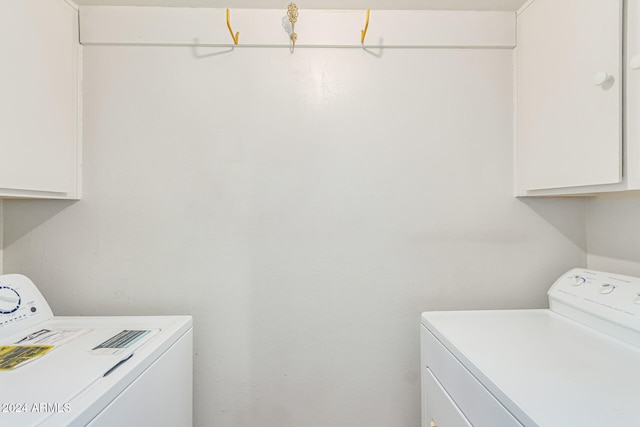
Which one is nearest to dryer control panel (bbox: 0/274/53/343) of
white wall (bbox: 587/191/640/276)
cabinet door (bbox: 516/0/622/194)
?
cabinet door (bbox: 516/0/622/194)

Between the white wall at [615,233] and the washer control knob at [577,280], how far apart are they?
17 cm

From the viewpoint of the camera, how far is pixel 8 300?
0.97 m

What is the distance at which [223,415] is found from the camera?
119cm

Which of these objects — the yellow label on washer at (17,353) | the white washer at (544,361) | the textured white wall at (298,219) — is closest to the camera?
the white washer at (544,361)

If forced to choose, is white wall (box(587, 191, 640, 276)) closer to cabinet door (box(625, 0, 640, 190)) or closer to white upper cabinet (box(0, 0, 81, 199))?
cabinet door (box(625, 0, 640, 190))

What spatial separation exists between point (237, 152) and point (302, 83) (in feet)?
1.37

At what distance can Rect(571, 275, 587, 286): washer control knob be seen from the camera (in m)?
1.07

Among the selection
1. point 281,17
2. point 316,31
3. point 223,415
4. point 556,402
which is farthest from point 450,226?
point 223,415

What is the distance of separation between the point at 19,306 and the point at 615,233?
2295 mm

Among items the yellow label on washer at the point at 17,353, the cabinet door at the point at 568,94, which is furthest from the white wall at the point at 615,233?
the yellow label on washer at the point at 17,353

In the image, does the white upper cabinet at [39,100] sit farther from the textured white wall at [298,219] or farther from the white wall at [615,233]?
the white wall at [615,233]

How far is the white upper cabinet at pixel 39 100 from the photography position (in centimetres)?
90

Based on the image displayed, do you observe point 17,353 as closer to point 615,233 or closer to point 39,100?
point 39,100

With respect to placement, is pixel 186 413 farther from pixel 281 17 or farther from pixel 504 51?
pixel 504 51
